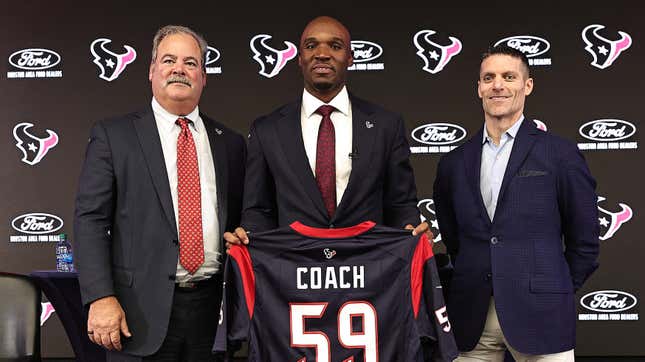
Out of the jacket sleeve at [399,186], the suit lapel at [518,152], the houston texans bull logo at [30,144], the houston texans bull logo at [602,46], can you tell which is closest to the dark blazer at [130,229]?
the jacket sleeve at [399,186]

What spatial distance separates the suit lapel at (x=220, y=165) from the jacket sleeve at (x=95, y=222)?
373 mm

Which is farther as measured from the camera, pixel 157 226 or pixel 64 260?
pixel 64 260

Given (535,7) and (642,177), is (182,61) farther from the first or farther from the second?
(642,177)

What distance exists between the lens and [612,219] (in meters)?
5.32

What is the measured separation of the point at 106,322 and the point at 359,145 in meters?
1.05

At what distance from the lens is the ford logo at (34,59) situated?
5559mm

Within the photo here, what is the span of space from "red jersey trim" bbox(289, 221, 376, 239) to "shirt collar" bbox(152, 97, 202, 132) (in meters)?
0.59

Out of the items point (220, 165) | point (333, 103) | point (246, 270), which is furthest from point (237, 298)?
point (333, 103)

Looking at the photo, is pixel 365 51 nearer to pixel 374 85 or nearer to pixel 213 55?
pixel 374 85

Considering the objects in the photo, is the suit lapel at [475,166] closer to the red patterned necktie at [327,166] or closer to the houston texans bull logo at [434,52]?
the red patterned necktie at [327,166]

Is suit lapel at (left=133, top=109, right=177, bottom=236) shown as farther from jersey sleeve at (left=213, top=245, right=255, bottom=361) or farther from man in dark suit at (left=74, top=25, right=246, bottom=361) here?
jersey sleeve at (left=213, top=245, right=255, bottom=361)

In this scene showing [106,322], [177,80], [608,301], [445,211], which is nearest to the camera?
[106,322]

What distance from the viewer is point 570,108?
537 centimetres

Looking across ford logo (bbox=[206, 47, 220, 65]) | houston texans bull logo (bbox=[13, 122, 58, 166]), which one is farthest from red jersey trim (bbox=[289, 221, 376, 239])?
houston texans bull logo (bbox=[13, 122, 58, 166])
